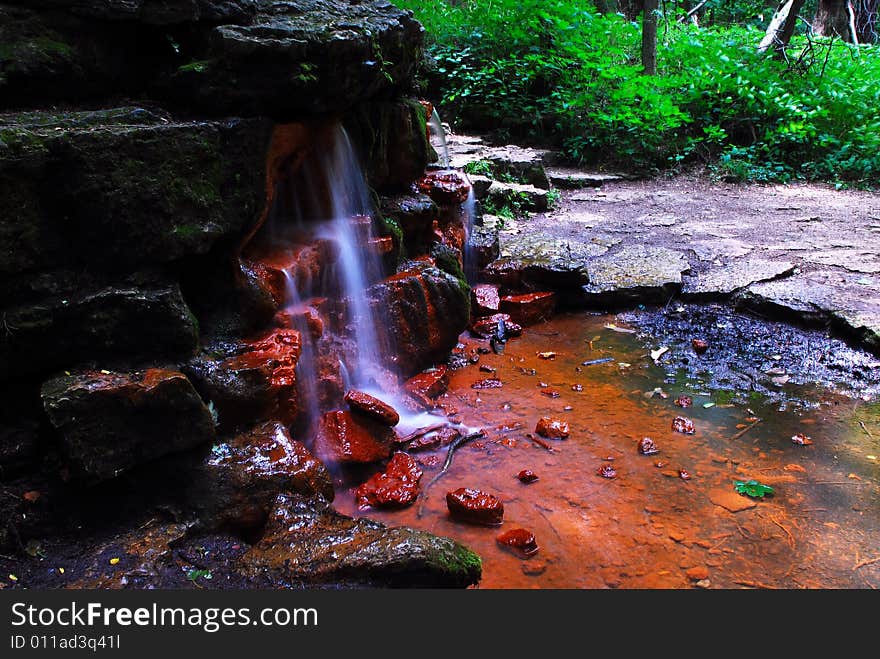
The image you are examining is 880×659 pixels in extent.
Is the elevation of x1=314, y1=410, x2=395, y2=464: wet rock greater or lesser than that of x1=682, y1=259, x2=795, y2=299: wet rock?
lesser

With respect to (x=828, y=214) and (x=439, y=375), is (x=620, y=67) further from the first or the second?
(x=439, y=375)

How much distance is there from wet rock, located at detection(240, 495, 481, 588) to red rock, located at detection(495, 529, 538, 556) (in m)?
0.42

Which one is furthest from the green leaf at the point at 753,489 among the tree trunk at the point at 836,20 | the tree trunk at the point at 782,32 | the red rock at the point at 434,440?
the tree trunk at the point at 836,20

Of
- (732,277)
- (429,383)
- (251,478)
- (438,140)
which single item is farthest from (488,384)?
(438,140)

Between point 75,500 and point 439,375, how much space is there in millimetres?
2376

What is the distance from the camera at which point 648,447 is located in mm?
3357

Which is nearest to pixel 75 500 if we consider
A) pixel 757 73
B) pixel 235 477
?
pixel 235 477

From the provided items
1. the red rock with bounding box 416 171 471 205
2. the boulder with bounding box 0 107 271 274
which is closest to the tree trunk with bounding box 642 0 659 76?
the red rock with bounding box 416 171 471 205

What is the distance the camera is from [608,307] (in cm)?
529

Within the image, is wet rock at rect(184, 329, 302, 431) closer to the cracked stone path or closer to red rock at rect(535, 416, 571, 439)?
red rock at rect(535, 416, 571, 439)

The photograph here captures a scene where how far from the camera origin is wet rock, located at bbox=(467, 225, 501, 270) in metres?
5.61

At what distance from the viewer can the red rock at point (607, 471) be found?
10.3 ft

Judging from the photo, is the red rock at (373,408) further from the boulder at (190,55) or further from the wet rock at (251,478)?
the boulder at (190,55)

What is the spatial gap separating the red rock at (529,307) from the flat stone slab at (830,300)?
5.29 feet
